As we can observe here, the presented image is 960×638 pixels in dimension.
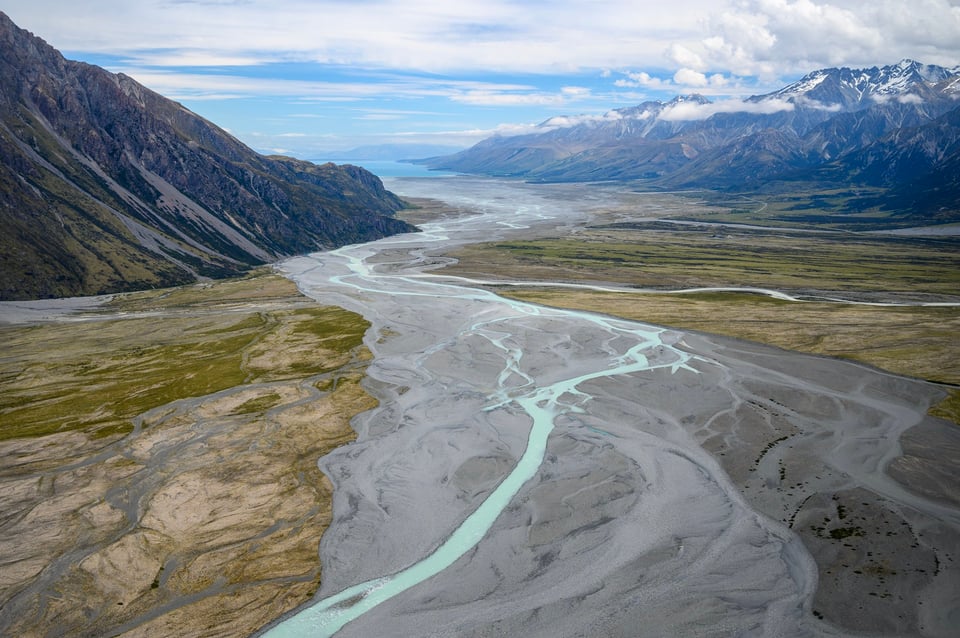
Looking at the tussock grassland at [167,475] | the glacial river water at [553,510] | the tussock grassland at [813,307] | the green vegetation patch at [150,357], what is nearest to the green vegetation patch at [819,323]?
the tussock grassland at [813,307]

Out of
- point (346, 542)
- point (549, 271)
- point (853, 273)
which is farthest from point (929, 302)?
point (346, 542)

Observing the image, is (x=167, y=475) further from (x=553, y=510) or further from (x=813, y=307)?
(x=813, y=307)

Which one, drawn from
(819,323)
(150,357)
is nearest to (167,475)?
(150,357)

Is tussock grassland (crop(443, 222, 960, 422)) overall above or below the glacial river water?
above

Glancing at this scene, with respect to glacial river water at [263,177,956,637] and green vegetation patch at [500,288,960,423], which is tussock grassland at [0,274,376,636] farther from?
green vegetation patch at [500,288,960,423]

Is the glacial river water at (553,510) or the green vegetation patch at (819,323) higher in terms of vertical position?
the green vegetation patch at (819,323)

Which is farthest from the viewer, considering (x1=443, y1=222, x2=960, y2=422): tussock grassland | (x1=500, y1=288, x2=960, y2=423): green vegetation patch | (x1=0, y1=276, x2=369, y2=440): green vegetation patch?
(x1=443, y1=222, x2=960, y2=422): tussock grassland

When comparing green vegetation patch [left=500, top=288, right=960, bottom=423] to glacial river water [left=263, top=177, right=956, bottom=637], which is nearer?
glacial river water [left=263, top=177, right=956, bottom=637]

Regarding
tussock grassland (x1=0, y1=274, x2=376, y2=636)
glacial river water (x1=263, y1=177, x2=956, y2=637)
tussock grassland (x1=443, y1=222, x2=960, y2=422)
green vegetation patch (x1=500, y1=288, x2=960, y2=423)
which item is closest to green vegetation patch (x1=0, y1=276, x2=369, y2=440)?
tussock grassland (x1=0, y1=274, x2=376, y2=636)

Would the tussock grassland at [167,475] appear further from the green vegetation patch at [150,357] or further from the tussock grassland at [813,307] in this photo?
the tussock grassland at [813,307]
